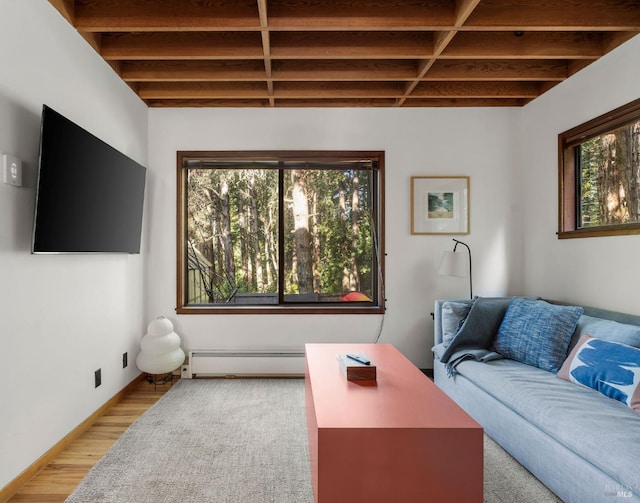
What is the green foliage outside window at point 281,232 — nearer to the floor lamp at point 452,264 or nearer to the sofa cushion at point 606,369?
the floor lamp at point 452,264

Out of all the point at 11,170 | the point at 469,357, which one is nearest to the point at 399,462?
the point at 469,357

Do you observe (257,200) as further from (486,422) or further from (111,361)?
(486,422)

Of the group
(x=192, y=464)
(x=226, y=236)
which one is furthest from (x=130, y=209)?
(x=192, y=464)

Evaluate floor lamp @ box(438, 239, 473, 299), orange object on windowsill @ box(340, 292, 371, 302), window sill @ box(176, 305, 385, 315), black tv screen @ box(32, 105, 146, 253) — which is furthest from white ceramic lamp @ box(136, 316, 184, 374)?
floor lamp @ box(438, 239, 473, 299)

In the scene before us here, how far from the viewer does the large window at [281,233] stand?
379 cm

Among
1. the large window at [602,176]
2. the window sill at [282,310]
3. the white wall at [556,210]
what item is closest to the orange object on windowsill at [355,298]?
the window sill at [282,310]

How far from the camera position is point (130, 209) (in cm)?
301

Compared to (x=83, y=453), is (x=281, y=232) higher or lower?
higher

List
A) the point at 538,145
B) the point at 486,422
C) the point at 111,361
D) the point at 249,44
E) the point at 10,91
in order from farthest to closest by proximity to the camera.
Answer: the point at 538,145 < the point at 111,361 < the point at 249,44 < the point at 486,422 < the point at 10,91

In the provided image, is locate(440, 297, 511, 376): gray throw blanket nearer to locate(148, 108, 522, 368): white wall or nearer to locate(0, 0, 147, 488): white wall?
locate(148, 108, 522, 368): white wall

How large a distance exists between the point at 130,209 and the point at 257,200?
1.16m

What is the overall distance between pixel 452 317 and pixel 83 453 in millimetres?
2563

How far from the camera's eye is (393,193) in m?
3.71

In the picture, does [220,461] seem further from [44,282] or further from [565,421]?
[565,421]
